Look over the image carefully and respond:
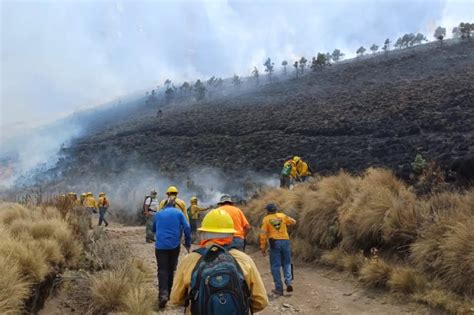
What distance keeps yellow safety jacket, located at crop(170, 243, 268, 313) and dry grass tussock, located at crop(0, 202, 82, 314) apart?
263 cm

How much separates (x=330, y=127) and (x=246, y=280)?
36.4 metres

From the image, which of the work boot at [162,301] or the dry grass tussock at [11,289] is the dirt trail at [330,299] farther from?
the dry grass tussock at [11,289]

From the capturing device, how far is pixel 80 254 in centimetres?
832

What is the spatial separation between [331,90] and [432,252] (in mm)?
52813

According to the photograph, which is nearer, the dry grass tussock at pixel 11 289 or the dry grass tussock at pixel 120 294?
the dry grass tussock at pixel 11 289

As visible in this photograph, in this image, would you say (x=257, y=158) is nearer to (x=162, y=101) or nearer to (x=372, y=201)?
(x=372, y=201)

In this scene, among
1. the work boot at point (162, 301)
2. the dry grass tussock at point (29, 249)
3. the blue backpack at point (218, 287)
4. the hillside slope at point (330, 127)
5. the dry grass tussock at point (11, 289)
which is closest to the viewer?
the blue backpack at point (218, 287)

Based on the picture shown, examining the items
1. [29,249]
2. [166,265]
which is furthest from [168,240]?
[29,249]

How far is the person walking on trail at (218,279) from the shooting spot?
3.05 m

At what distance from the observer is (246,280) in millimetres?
3279

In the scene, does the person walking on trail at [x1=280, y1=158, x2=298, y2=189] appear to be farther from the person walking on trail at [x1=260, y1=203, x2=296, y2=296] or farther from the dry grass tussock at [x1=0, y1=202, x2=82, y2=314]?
the dry grass tussock at [x1=0, y1=202, x2=82, y2=314]

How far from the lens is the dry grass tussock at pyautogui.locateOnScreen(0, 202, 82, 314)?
17.7ft

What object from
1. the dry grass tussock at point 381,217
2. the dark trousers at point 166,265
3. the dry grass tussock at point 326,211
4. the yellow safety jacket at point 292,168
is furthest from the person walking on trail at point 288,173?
the dark trousers at point 166,265

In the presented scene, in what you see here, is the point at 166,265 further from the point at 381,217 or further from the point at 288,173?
the point at 288,173
